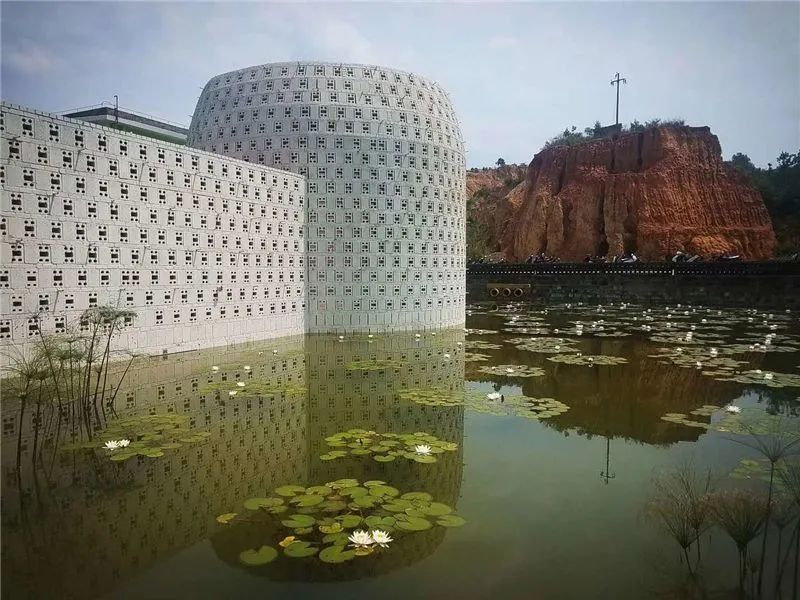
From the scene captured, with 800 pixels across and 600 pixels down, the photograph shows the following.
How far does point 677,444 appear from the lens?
7383mm

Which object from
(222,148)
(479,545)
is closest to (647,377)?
(479,545)

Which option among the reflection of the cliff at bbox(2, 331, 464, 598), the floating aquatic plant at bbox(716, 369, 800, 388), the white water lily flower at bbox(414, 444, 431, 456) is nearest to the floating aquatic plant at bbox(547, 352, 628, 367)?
the floating aquatic plant at bbox(716, 369, 800, 388)

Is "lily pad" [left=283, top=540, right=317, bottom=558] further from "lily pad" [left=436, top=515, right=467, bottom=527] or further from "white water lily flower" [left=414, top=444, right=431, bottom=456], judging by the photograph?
"white water lily flower" [left=414, top=444, right=431, bottom=456]

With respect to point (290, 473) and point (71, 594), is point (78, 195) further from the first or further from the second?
point (71, 594)

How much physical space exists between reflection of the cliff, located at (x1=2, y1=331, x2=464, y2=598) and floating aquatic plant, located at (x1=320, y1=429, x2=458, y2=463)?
0.18 m

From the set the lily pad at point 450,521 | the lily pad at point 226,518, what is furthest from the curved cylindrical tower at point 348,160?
the lily pad at point 450,521

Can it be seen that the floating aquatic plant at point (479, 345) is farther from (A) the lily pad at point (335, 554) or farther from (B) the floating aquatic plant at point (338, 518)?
(A) the lily pad at point (335, 554)

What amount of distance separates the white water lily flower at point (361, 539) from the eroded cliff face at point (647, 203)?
42311 mm

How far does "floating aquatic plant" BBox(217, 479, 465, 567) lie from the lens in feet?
14.9

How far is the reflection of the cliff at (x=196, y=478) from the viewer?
4441mm

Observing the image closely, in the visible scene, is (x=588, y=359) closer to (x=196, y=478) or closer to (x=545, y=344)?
(x=545, y=344)

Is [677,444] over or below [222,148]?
below

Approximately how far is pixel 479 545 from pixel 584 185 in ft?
152

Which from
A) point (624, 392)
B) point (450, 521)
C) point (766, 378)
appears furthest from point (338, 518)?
point (766, 378)
